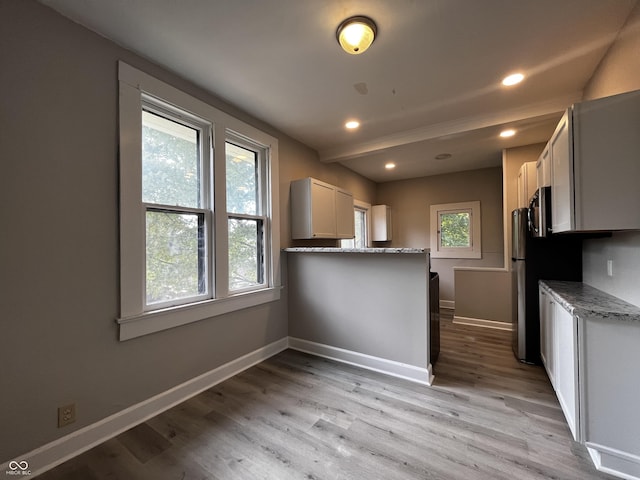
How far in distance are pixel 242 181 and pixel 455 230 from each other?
4200 millimetres

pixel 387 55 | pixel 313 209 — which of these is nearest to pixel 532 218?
pixel 387 55

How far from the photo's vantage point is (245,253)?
9.48 ft

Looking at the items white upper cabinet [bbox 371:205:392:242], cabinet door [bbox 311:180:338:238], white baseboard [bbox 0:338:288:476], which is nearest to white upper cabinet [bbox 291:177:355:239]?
cabinet door [bbox 311:180:338:238]

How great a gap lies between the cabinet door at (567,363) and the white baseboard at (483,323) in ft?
6.36

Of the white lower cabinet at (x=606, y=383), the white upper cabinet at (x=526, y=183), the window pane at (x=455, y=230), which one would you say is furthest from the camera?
the window pane at (x=455, y=230)

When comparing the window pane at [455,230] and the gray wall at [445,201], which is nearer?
the gray wall at [445,201]

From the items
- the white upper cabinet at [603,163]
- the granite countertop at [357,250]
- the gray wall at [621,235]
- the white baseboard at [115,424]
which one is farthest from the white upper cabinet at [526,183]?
the white baseboard at [115,424]

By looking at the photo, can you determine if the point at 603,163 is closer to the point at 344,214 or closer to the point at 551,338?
the point at 551,338

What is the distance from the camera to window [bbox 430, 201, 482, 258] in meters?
4.98

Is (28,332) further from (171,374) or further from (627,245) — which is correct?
(627,245)

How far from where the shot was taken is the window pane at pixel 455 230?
16.7ft

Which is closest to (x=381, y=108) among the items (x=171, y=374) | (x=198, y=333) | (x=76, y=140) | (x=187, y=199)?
(x=187, y=199)

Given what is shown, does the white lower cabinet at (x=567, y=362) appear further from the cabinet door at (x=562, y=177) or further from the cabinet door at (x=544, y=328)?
the cabinet door at (x=562, y=177)

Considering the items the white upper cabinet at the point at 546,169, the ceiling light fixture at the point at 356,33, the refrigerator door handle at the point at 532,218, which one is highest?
the ceiling light fixture at the point at 356,33
